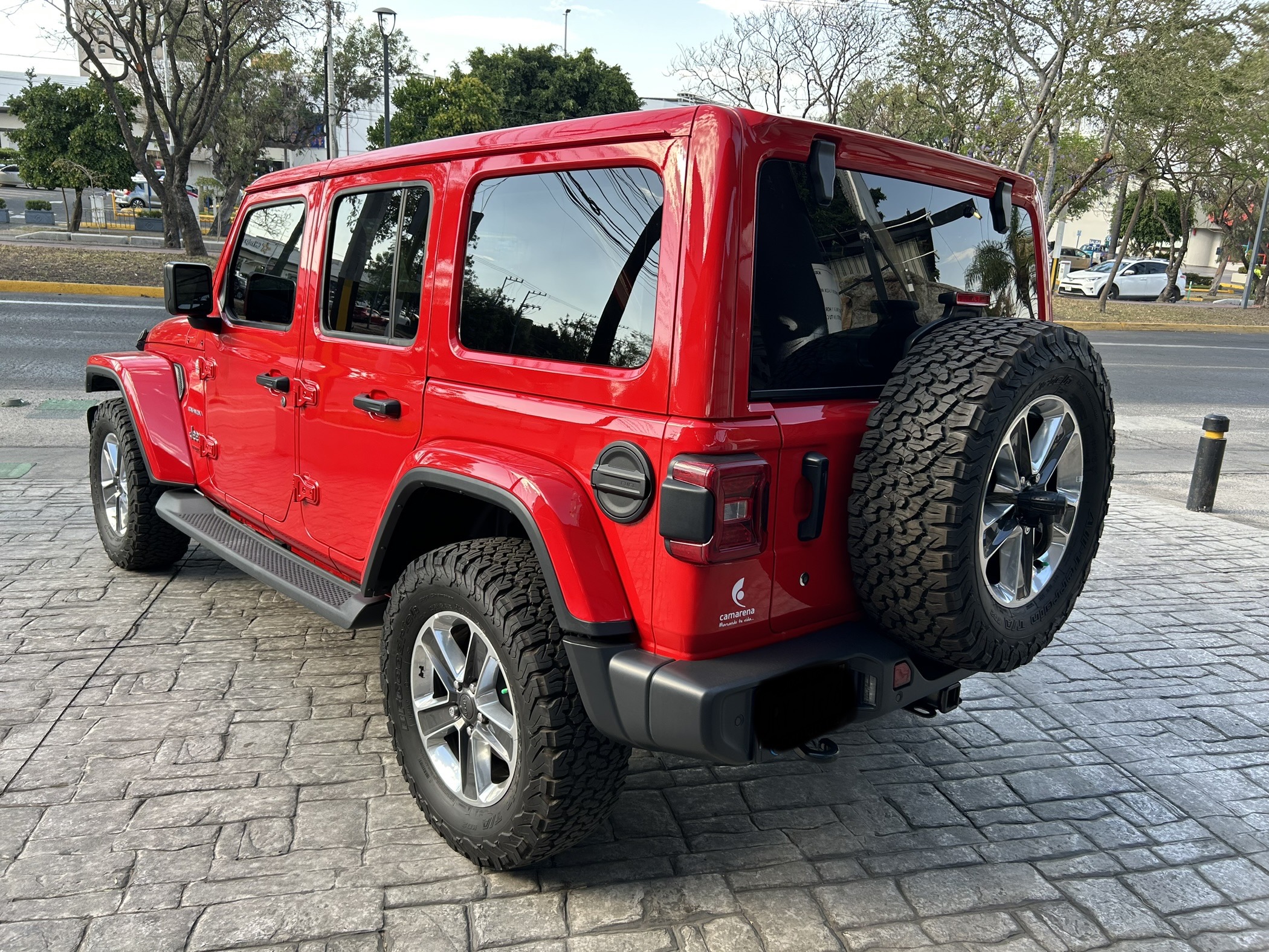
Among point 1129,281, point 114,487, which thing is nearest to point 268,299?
point 114,487

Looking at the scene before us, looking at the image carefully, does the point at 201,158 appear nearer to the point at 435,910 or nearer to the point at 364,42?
the point at 364,42

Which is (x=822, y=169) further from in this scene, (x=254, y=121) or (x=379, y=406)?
(x=254, y=121)

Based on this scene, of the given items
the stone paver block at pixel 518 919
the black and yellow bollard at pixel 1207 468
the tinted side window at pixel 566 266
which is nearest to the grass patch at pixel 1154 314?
the black and yellow bollard at pixel 1207 468

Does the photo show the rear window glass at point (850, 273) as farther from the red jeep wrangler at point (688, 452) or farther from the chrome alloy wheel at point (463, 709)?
the chrome alloy wheel at point (463, 709)

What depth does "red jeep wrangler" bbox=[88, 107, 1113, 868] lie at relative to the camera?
234 cm

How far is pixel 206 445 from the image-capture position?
4.40m

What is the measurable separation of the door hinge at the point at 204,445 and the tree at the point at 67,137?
3358 centimetres

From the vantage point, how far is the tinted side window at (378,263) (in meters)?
3.12

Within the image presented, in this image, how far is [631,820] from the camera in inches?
120

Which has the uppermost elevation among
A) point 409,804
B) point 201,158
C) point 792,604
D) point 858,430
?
point 201,158

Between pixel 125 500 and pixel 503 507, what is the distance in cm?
306

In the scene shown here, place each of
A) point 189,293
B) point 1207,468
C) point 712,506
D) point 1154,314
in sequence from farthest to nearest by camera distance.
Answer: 1. point 1154,314
2. point 1207,468
3. point 189,293
4. point 712,506

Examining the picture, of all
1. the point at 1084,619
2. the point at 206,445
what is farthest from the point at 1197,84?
the point at 206,445

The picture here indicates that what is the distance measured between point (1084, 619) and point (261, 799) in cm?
392
